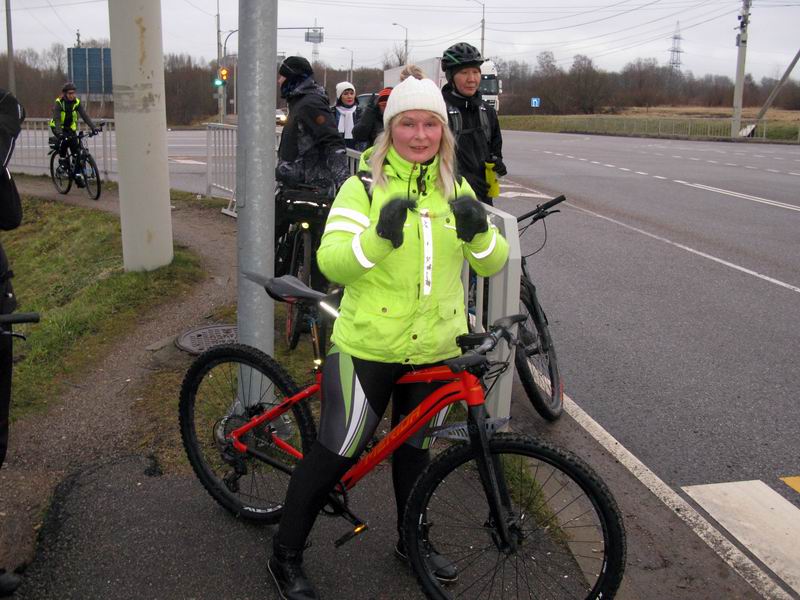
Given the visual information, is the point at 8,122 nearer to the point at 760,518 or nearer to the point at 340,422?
the point at 340,422

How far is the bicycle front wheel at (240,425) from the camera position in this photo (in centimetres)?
352

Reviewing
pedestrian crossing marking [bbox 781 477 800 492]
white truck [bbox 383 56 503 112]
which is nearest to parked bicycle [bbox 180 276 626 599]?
pedestrian crossing marking [bbox 781 477 800 492]

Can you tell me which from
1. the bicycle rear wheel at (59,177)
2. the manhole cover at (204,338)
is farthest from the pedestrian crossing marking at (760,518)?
the bicycle rear wheel at (59,177)

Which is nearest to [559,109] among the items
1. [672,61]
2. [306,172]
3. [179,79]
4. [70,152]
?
[179,79]

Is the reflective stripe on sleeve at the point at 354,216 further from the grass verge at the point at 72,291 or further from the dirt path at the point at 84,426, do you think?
the grass verge at the point at 72,291

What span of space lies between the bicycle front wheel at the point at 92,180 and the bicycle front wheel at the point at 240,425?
10.2 metres

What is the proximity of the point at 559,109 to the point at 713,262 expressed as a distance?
257 ft

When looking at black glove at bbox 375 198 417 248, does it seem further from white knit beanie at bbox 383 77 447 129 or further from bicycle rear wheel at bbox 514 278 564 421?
bicycle rear wheel at bbox 514 278 564 421

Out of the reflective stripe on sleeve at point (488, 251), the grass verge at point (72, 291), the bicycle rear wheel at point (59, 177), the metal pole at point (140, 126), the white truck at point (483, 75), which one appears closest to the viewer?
the reflective stripe on sleeve at point (488, 251)

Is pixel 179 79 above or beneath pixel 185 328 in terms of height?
above

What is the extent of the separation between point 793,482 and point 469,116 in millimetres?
3162

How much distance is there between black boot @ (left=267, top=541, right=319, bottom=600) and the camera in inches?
121

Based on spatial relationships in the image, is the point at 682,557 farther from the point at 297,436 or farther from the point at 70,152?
the point at 70,152

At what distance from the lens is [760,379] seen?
19.3ft
